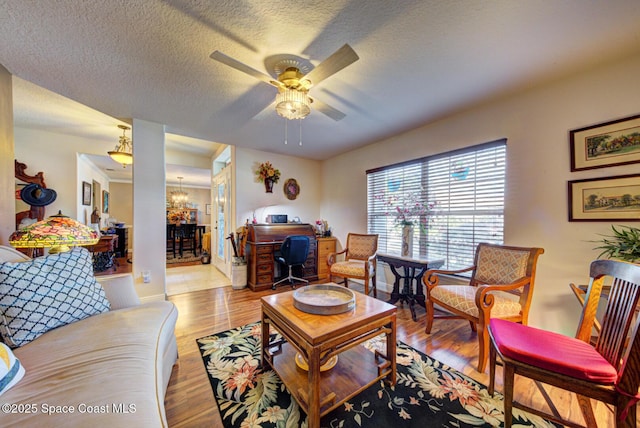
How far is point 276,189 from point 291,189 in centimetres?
33

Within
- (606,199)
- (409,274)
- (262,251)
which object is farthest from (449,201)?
(262,251)

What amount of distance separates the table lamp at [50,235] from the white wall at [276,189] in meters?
2.28

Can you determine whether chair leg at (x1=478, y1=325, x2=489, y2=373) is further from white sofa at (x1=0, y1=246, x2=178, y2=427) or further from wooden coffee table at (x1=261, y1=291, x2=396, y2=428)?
white sofa at (x1=0, y1=246, x2=178, y2=427)

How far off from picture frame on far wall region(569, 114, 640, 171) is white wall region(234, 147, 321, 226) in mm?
3811

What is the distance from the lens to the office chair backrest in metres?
3.50

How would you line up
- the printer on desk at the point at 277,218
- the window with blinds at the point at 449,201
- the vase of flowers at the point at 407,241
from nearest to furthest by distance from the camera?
the window with blinds at the point at 449,201, the vase of flowers at the point at 407,241, the printer on desk at the point at 277,218

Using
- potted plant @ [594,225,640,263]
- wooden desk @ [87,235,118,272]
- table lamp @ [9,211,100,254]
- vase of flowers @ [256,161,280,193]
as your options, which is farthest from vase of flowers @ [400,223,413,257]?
wooden desk @ [87,235,118,272]

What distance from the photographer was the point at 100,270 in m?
3.85

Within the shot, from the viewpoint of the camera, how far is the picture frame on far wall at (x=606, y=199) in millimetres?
1701

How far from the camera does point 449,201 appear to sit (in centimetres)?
282

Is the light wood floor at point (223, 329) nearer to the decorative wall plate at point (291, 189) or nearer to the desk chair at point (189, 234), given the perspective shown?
the decorative wall plate at point (291, 189)

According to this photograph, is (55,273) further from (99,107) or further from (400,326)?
(400,326)

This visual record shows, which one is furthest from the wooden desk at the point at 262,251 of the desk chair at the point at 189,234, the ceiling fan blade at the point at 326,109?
the desk chair at the point at 189,234

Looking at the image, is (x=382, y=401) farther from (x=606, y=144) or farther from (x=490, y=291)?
(x=606, y=144)
